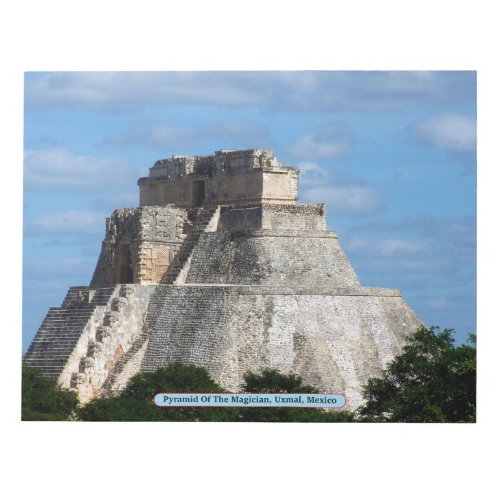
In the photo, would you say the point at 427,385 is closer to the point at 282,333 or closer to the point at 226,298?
the point at 282,333

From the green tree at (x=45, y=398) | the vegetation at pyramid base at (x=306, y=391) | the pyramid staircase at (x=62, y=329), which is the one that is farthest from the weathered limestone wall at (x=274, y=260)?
the green tree at (x=45, y=398)

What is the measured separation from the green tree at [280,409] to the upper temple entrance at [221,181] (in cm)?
698

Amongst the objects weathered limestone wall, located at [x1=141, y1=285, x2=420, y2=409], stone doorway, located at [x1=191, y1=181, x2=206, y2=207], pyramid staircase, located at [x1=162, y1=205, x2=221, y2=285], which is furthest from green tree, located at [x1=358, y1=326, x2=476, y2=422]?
stone doorway, located at [x1=191, y1=181, x2=206, y2=207]

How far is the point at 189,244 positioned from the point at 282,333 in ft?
18.2

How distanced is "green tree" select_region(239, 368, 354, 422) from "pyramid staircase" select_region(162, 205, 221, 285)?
5980 mm

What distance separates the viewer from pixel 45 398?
1575 inches

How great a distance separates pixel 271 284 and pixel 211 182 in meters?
5.00

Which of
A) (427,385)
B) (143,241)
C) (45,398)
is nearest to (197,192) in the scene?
(143,241)

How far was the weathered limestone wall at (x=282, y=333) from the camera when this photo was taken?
4091 centimetres

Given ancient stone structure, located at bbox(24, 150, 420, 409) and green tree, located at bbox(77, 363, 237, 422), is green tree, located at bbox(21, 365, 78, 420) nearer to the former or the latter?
green tree, located at bbox(77, 363, 237, 422)

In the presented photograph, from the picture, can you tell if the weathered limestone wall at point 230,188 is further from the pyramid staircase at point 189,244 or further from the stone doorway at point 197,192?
the pyramid staircase at point 189,244

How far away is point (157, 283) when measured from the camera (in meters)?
45.9

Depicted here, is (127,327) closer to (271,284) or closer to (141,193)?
(271,284)

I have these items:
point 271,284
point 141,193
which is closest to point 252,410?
point 271,284
